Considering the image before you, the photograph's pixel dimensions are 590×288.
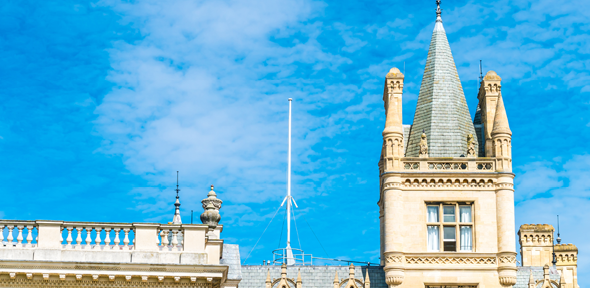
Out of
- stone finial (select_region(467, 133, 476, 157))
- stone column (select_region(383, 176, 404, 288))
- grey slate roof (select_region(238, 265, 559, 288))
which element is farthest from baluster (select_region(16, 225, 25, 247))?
stone finial (select_region(467, 133, 476, 157))

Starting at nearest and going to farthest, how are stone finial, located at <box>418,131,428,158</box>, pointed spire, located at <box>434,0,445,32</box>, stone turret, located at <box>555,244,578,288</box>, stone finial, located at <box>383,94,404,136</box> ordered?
stone finial, located at <box>418,131,428,158</box> → stone finial, located at <box>383,94,404,136</box> → pointed spire, located at <box>434,0,445,32</box> → stone turret, located at <box>555,244,578,288</box>

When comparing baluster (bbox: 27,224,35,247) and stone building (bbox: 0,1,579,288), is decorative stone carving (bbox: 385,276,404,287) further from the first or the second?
baluster (bbox: 27,224,35,247)

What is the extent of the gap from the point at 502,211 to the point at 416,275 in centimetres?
465

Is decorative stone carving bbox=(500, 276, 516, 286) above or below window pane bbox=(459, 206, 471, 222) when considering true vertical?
below

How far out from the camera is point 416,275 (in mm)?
42406

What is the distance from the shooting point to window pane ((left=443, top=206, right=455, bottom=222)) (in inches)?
1710

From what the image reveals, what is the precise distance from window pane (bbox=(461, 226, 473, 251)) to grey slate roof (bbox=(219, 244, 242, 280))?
32.1ft

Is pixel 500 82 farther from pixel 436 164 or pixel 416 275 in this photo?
pixel 416 275

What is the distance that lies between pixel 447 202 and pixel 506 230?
2769mm

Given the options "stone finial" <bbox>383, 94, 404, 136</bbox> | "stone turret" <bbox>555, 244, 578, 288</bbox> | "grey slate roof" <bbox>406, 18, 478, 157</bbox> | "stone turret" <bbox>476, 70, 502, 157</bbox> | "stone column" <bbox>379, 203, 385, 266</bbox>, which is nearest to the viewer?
"stone finial" <bbox>383, 94, 404, 136</bbox>

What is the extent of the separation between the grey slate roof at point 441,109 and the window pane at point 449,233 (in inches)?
137

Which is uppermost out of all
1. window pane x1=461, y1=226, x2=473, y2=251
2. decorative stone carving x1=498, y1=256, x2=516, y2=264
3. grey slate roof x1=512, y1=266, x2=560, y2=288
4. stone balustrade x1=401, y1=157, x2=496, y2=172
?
stone balustrade x1=401, y1=157, x2=496, y2=172

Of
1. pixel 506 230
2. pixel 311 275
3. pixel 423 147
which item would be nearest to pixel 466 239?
pixel 506 230

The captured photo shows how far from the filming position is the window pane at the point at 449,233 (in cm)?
4319
